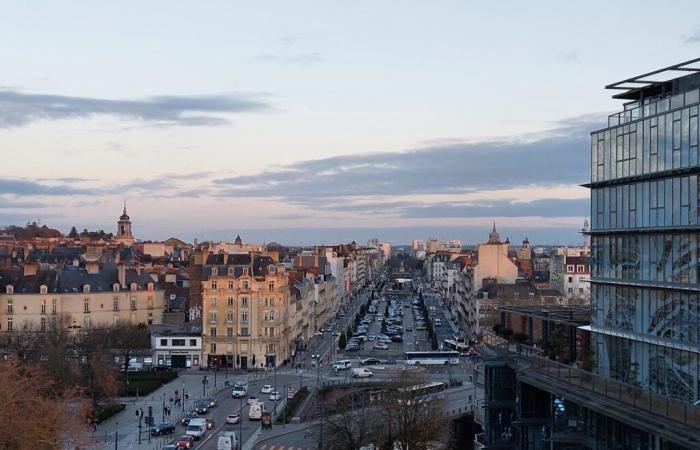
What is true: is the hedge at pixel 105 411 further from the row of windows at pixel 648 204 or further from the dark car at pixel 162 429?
the row of windows at pixel 648 204

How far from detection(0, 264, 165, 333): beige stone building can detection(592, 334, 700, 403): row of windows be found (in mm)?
54379

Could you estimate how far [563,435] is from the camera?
37.9m

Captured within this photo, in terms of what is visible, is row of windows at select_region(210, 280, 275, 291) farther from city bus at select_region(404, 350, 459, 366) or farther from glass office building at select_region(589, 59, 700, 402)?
glass office building at select_region(589, 59, 700, 402)

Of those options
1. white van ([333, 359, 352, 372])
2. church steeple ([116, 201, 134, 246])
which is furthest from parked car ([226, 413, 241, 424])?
church steeple ([116, 201, 134, 246])

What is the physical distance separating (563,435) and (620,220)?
27.7 feet

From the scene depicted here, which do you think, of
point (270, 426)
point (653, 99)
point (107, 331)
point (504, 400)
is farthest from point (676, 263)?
point (107, 331)

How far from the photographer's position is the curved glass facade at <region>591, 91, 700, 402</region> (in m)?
32.3

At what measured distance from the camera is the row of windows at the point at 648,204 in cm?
3247

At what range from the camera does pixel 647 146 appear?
35031 millimetres

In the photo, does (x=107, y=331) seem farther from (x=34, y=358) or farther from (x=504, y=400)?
(x=504, y=400)

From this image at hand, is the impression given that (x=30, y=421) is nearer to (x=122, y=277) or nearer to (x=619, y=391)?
(x=619, y=391)

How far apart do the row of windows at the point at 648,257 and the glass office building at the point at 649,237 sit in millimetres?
35

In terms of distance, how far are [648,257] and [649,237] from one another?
2.34ft

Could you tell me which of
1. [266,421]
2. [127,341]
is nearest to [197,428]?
[266,421]
